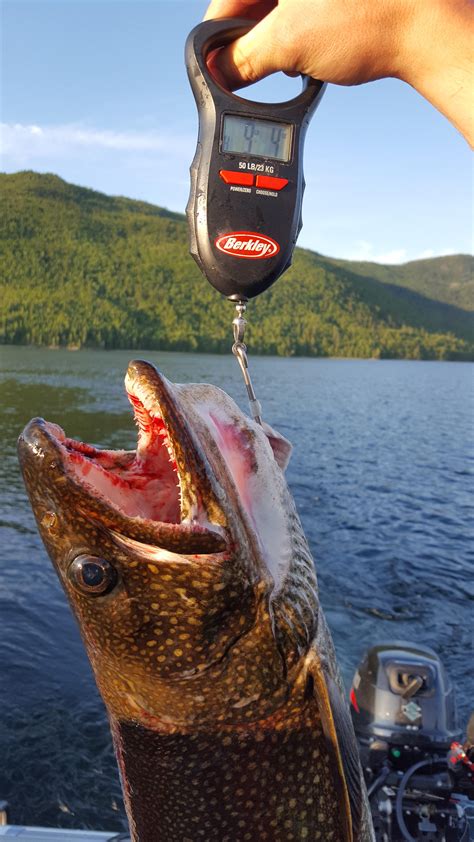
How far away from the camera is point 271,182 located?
3.12 metres

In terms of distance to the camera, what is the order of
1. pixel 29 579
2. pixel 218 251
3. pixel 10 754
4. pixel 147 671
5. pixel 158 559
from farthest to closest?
pixel 29 579
pixel 10 754
pixel 218 251
pixel 147 671
pixel 158 559

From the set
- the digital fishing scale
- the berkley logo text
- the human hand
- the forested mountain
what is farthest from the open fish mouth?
the forested mountain

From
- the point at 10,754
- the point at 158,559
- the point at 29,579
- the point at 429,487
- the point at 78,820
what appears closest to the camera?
the point at 158,559

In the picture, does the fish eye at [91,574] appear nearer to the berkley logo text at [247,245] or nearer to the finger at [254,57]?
the berkley logo text at [247,245]

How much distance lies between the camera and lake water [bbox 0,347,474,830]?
9.68m

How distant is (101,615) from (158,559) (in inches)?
11.7

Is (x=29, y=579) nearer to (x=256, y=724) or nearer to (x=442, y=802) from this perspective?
(x=442, y=802)

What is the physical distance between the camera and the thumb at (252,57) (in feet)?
7.84

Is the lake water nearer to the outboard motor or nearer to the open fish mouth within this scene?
the outboard motor

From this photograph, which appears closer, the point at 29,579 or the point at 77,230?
the point at 29,579

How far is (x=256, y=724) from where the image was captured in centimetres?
232

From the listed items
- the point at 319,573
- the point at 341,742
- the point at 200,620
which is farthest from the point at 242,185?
the point at 319,573

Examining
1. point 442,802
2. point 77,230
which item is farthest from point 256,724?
point 77,230

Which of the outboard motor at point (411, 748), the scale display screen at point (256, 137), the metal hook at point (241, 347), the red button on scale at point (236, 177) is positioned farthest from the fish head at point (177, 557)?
the outboard motor at point (411, 748)
